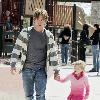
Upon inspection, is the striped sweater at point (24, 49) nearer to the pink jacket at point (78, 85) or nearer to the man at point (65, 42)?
the pink jacket at point (78, 85)

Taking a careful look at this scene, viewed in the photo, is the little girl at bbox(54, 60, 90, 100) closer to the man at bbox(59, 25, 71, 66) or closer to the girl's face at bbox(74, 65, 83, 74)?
the girl's face at bbox(74, 65, 83, 74)

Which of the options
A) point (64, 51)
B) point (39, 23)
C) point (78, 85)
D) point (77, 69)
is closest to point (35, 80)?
point (39, 23)

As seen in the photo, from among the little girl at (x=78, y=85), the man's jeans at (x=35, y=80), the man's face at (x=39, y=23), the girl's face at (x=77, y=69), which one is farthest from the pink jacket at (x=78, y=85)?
the man's face at (x=39, y=23)

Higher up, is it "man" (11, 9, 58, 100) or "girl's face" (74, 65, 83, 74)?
"man" (11, 9, 58, 100)

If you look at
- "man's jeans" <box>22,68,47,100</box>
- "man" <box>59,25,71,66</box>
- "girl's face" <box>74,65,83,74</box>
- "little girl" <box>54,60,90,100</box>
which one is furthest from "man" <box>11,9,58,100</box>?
"man" <box>59,25,71,66</box>

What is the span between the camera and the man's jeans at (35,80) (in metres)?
6.59

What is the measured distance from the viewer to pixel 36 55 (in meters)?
6.50

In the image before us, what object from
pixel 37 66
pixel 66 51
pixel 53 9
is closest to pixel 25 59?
pixel 37 66

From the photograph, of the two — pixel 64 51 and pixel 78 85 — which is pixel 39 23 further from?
pixel 64 51

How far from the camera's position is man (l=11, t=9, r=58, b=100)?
6531 millimetres

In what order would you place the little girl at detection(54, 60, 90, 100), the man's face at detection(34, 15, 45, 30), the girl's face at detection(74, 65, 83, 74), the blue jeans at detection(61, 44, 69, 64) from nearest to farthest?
the man's face at detection(34, 15, 45, 30) < the girl's face at detection(74, 65, 83, 74) < the little girl at detection(54, 60, 90, 100) < the blue jeans at detection(61, 44, 69, 64)

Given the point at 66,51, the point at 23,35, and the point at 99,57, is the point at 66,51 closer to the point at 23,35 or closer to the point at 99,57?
the point at 99,57

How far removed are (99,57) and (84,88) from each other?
7774mm

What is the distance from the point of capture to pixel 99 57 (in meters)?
15.5
